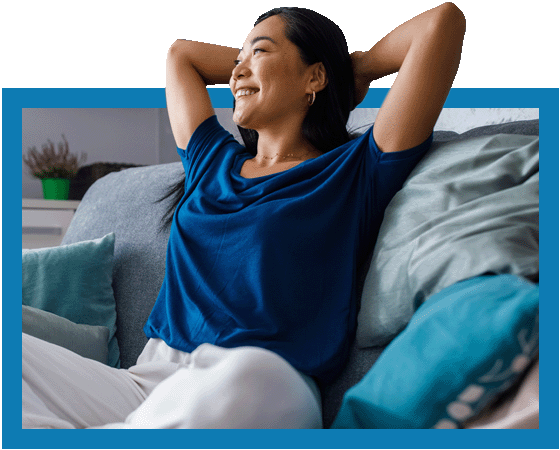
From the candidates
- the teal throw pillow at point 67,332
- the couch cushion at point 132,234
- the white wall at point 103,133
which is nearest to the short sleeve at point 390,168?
the couch cushion at point 132,234

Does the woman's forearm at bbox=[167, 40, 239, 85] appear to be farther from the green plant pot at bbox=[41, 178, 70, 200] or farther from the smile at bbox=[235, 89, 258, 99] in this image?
the green plant pot at bbox=[41, 178, 70, 200]

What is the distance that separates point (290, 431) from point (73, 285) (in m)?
0.94

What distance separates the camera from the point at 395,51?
1.07 m

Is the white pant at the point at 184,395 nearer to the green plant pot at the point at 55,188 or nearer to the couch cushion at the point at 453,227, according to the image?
the couch cushion at the point at 453,227

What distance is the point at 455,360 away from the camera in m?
0.64

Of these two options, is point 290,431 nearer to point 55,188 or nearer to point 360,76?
point 360,76

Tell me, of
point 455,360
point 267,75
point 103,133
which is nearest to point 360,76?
point 267,75

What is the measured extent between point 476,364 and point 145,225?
1.07m

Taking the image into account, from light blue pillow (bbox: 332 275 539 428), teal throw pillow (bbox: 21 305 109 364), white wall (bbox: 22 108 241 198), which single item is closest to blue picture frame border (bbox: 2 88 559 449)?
light blue pillow (bbox: 332 275 539 428)

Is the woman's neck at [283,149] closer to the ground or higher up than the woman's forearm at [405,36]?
closer to the ground

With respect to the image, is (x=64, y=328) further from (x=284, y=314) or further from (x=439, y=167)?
(x=439, y=167)

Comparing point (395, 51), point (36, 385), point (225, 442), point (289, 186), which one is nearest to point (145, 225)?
point (289, 186)

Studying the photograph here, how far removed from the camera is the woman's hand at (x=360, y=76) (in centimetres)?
118

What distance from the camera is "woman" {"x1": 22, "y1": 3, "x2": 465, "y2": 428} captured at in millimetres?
932
